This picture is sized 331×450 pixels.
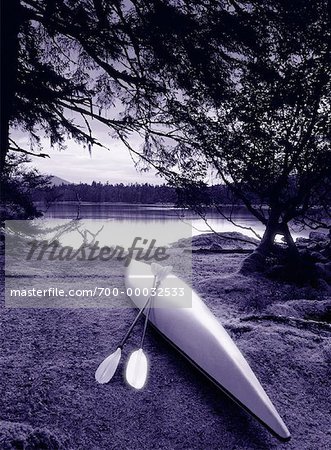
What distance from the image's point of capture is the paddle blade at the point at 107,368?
101 inches

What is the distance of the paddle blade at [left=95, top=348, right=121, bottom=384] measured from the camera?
2.57 m

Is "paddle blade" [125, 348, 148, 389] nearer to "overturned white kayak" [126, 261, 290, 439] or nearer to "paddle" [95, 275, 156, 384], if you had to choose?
"paddle" [95, 275, 156, 384]

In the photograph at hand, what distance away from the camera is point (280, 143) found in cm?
658

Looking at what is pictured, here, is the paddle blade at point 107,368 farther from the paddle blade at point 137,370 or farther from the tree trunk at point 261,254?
the tree trunk at point 261,254

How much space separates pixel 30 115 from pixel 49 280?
2.49 meters

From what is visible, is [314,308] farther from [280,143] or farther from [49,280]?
[49,280]

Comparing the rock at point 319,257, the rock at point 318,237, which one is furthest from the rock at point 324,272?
the rock at point 318,237

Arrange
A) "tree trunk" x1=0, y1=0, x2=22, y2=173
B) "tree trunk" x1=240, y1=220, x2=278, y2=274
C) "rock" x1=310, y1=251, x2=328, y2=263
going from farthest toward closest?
"rock" x1=310, y1=251, x2=328, y2=263, "tree trunk" x1=240, y1=220, x2=278, y2=274, "tree trunk" x1=0, y1=0, x2=22, y2=173

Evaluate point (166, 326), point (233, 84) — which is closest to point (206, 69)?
point (233, 84)

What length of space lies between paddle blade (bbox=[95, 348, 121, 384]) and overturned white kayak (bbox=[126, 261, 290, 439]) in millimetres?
591

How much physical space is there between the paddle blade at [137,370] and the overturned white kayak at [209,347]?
39 centimetres

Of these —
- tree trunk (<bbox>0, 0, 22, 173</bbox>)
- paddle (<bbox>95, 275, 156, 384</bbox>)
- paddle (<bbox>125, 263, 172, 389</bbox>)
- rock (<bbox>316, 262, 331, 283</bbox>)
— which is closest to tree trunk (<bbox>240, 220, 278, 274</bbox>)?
rock (<bbox>316, 262, 331, 283</bbox>)

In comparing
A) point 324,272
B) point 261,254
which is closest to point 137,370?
point 261,254

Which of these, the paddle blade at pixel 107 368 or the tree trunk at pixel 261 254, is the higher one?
the tree trunk at pixel 261 254
